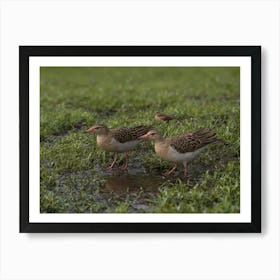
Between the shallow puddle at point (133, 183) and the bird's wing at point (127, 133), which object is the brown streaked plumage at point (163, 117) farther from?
the shallow puddle at point (133, 183)

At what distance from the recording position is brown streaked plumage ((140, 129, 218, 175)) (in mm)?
5000

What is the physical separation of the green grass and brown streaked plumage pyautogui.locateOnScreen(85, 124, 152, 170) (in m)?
0.16

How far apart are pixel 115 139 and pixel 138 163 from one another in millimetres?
369

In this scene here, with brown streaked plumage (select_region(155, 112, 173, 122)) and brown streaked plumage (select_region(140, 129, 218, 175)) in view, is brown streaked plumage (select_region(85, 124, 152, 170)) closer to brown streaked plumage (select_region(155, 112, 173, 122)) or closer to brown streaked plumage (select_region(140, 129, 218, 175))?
brown streaked plumage (select_region(140, 129, 218, 175))

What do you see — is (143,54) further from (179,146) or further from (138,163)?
(138,163)

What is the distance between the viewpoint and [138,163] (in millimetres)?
5285

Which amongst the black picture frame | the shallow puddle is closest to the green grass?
the shallow puddle

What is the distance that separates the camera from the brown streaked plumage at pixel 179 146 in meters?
5.00

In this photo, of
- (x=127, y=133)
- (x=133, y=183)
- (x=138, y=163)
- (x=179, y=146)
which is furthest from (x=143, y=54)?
(x=133, y=183)

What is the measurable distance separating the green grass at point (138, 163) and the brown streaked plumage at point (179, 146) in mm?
176

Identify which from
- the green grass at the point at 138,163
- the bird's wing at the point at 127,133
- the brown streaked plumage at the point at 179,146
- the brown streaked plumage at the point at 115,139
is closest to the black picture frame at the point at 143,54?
the green grass at the point at 138,163
